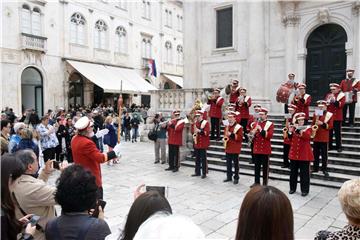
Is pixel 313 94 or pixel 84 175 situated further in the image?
pixel 313 94

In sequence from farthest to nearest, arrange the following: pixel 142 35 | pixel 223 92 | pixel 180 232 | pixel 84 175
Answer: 1. pixel 142 35
2. pixel 223 92
3. pixel 84 175
4. pixel 180 232

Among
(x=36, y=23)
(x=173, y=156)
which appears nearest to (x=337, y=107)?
(x=173, y=156)

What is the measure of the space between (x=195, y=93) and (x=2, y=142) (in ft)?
33.3

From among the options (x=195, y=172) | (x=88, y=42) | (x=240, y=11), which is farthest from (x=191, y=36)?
(x=88, y=42)

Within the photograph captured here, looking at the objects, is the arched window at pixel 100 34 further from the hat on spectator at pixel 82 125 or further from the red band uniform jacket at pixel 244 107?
the hat on spectator at pixel 82 125

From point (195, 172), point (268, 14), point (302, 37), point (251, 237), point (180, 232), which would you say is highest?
point (268, 14)

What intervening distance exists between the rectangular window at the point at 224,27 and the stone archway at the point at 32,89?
14379 mm

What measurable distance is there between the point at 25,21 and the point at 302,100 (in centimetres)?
2018

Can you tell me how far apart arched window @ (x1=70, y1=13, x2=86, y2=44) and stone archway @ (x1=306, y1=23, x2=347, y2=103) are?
1856 cm

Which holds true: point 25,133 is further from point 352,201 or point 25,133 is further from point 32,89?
point 32,89

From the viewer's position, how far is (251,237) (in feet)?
6.42

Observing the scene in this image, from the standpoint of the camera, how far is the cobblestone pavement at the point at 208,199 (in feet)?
19.1

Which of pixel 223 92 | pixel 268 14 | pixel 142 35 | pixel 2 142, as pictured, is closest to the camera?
pixel 2 142

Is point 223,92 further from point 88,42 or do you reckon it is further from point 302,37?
point 88,42
